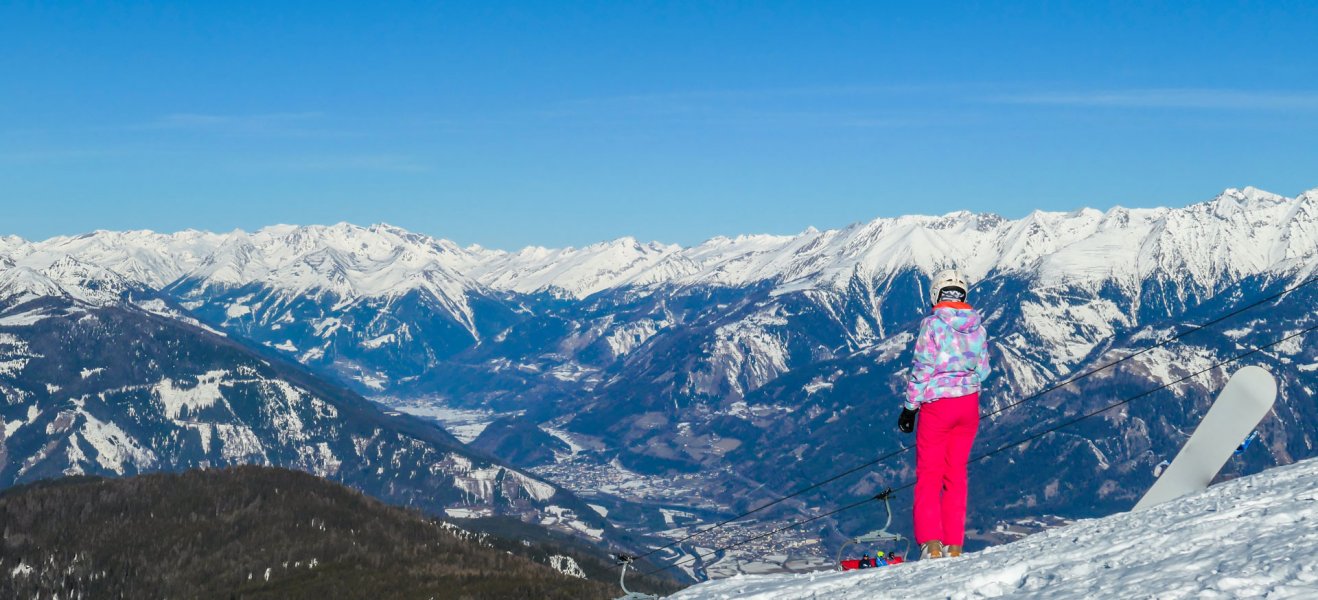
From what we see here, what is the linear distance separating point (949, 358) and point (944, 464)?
255cm

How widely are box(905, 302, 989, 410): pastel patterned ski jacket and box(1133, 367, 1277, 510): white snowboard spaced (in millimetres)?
5279

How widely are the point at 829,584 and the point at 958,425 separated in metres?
4.70

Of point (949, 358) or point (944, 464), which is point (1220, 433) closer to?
point (944, 464)

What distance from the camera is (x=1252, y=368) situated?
91.6 feet

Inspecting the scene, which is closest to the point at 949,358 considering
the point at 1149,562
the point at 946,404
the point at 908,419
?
the point at 946,404

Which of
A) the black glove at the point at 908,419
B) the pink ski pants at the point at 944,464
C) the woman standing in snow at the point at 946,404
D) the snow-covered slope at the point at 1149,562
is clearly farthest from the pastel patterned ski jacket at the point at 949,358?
the snow-covered slope at the point at 1149,562

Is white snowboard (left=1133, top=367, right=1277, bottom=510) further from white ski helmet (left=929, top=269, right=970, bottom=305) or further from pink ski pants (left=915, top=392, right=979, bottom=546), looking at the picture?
white ski helmet (left=929, top=269, right=970, bottom=305)

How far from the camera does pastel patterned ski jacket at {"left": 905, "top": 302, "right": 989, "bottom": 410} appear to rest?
26.5 m

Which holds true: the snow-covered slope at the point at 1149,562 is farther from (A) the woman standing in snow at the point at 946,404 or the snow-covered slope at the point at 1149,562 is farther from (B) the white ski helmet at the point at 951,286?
(B) the white ski helmet at the point at 951,286

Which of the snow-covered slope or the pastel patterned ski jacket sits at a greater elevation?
the pastel patterned ski jacket

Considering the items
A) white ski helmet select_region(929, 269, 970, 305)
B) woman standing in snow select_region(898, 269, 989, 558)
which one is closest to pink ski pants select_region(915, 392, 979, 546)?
woman standing in snow select_region(898, 269, 989, 558)

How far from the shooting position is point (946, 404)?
26625mm

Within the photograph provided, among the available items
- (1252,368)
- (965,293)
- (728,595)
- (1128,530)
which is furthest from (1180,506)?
(728,595)

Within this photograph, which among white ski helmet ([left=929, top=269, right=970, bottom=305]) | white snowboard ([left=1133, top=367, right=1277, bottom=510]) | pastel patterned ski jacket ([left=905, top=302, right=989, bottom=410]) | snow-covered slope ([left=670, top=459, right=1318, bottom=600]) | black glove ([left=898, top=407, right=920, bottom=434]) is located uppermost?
white ski helmet ([left=929, top=269, right=970, bottom=305])
